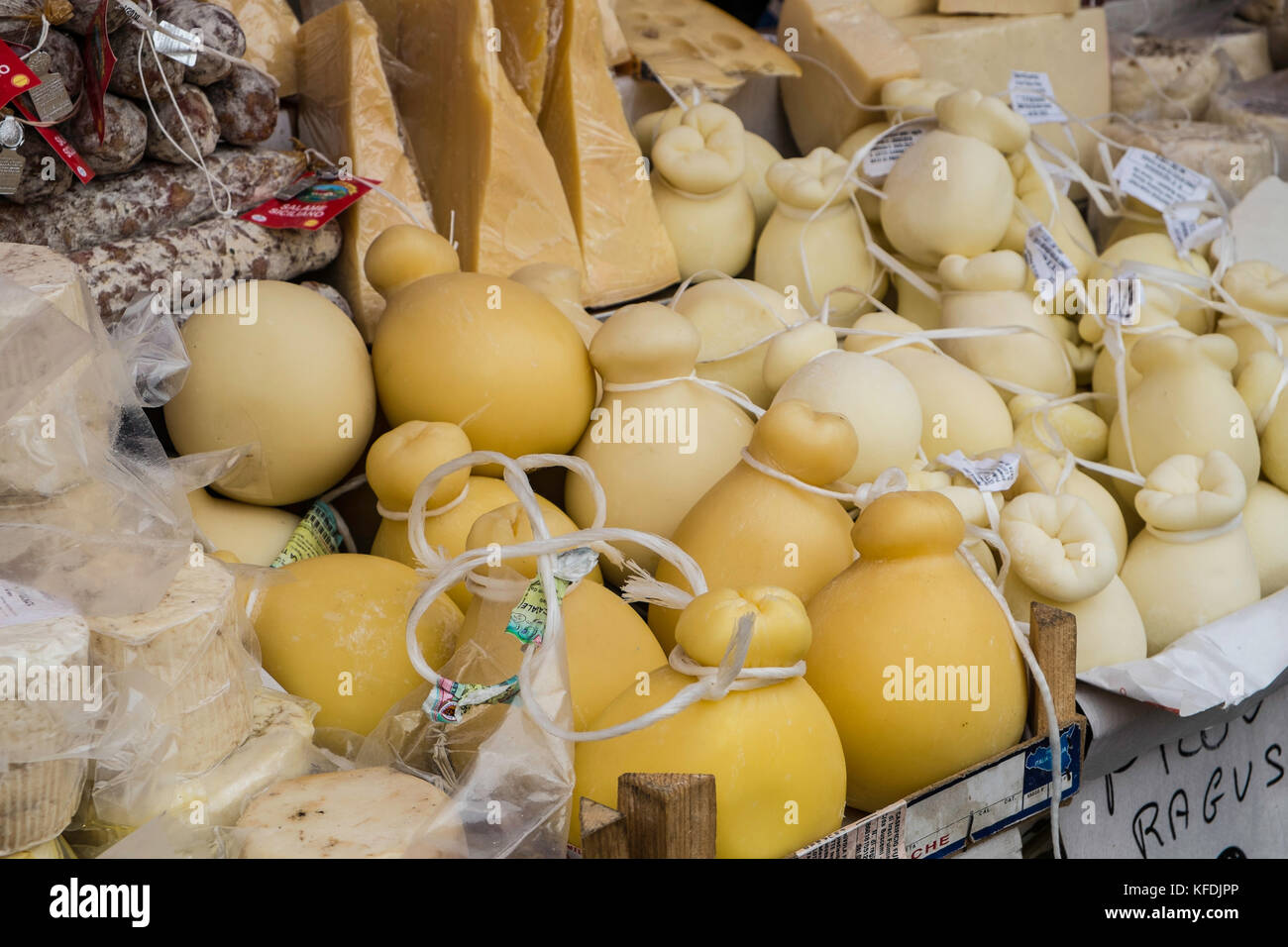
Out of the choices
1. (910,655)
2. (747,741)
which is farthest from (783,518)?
(747,741)

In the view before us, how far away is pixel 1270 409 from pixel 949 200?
0.51 meters

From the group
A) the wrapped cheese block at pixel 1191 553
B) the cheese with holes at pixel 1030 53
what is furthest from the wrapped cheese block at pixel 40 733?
the cheese with holes at pixel 1030 53

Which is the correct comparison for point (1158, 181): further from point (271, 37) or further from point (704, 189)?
point (271, 37)

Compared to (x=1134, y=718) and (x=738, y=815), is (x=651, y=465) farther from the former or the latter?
(x=1134, y=718)

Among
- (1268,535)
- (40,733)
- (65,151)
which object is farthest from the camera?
(1268,535)

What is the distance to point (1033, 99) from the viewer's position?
1975 mm

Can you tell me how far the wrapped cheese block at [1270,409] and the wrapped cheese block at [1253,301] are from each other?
55 millimetres

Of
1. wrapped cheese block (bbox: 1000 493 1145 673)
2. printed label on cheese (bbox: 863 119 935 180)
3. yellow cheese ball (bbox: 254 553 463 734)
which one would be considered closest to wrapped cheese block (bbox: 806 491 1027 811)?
wrapped cheese block (bbox: 1000 493 1145 673)

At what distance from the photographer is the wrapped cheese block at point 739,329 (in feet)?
5.06

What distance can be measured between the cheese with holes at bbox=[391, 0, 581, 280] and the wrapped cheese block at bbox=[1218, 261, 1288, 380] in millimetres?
947

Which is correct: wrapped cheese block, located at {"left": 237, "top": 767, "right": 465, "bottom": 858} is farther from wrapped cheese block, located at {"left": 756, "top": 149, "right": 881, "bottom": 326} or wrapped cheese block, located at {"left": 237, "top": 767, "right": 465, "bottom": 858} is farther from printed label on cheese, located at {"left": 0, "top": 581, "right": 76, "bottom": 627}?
wrapped cheese block, located at {"left": 756, "top": 149, "right": 881, "bottom": 326}

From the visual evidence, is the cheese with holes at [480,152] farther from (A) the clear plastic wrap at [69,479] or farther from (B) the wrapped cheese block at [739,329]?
(A) the clear plastic wrap at [69,479]

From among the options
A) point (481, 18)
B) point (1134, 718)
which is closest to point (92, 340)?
point (481, 18)

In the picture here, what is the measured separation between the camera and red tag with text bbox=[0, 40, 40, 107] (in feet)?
3.51
